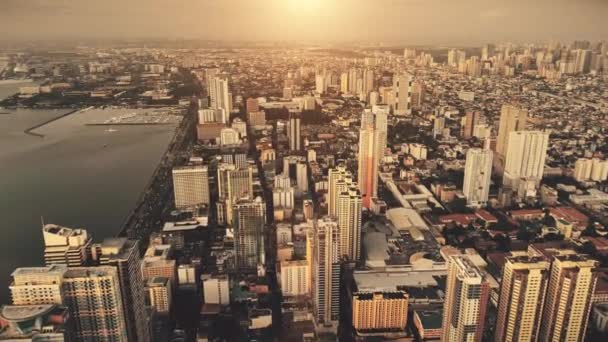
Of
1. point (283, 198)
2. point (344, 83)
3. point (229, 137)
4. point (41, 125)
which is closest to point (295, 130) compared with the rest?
point (229, 137)

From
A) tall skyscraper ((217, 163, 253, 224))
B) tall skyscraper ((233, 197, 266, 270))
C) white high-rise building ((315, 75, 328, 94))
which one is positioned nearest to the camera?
tall skyscraper ((233, 197, 266, 270))

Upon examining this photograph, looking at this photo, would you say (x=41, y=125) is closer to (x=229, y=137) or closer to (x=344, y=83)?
(x=229, y=137)

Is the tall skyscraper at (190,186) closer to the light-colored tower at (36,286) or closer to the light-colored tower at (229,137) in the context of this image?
the light-colored tower at (229,137)

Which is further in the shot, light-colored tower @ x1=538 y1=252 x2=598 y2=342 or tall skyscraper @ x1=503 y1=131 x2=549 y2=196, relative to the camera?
tall skyscraper @ x1=503 y1=131 x2=549 y2=196

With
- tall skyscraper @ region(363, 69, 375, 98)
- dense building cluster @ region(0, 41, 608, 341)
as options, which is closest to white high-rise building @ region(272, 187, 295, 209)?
dense building cluster @ region(0, 41, 608, 341)

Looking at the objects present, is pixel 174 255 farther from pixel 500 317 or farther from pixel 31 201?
pixel 500 317

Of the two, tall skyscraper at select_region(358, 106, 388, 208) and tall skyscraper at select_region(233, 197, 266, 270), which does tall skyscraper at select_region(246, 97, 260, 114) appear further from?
tall skyscraper at select_region(233, 197, 266, 270)

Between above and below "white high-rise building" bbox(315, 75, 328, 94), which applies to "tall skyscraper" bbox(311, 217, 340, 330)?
below
